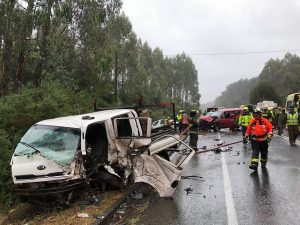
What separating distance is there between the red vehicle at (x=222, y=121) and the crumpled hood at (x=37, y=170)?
22.5 metres

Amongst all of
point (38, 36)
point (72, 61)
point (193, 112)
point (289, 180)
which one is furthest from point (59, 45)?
point (289, 180)

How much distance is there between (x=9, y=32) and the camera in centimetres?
1458

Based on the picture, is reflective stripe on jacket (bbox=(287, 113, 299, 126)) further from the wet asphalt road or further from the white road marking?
the white road marking

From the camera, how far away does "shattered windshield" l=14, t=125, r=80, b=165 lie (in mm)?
7773

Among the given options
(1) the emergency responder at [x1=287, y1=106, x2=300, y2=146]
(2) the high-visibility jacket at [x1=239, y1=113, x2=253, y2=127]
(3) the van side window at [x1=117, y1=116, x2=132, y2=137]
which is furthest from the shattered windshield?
(1) the emergency responder at [x1=287, y1=106, x2=300, y2=146]

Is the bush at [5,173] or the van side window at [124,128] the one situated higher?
the van side window at [124,128]

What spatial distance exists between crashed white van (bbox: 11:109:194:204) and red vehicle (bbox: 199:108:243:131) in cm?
2040

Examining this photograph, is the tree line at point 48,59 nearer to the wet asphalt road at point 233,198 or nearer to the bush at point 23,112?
the bush at point 23,112

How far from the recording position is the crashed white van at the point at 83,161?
7.52 m

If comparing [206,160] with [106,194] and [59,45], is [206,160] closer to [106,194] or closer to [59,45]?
[106,194]

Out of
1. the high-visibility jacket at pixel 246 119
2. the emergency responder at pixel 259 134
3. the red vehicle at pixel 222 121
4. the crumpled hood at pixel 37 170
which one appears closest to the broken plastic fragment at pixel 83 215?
the crumpled hood at pixel 37 170

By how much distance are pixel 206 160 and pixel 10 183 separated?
6.81 metres

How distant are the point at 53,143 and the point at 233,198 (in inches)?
152

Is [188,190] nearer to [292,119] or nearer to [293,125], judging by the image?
[293,125]
